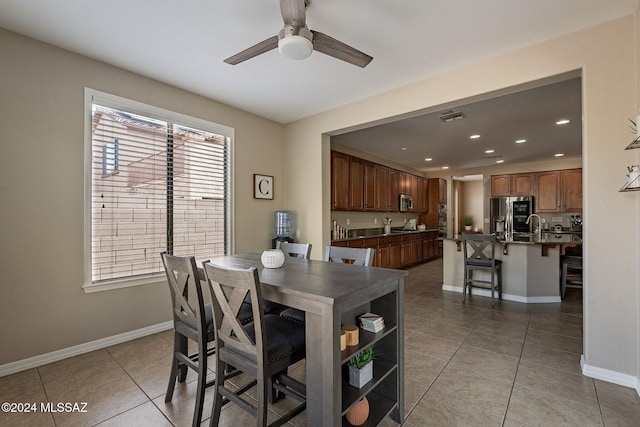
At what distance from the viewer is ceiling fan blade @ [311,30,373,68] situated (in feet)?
6.16

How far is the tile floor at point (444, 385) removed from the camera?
5.99ft

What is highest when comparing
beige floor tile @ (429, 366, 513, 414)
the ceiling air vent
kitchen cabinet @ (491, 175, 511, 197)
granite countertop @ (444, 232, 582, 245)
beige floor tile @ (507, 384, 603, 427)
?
the ceiling air vent

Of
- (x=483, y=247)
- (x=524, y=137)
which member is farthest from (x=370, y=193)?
(x=524, y=137)

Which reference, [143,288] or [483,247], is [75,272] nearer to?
[143,288]

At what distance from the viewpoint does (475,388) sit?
6.98 feet

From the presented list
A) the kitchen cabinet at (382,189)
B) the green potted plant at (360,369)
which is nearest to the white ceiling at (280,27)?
the green potted plant at (360,369)

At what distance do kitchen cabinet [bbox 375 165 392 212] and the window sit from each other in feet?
11.3

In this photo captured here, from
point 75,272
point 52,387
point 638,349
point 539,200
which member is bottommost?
point 52,387

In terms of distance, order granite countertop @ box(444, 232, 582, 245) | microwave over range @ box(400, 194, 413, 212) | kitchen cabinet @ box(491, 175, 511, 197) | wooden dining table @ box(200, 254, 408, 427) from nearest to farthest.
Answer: wooden dining table @ box(200, 254, 408, 427)
granite countertop @ box(444, 232, 582, 245)
microwave over range @ box(400, 194, 413, 212)
kitchen cabinet @ box(491, 175, 511, 197)

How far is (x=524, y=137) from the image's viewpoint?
5.12 metres

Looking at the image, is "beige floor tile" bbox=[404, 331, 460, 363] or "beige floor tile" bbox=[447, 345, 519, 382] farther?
"beige floor tile" bbox=[404, 331, 460, 363]

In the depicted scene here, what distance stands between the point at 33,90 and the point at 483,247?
5372 millimetres

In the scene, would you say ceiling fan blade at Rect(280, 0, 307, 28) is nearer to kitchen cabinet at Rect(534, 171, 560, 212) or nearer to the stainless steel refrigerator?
the stainless steel refrigerator

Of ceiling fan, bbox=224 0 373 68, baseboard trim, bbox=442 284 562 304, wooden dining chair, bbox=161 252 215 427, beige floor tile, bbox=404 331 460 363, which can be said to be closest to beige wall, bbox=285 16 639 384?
beige floor tile, bbox=404 331 460 363
